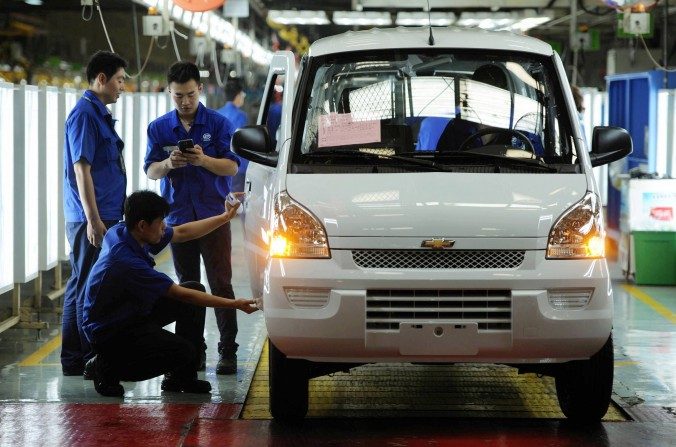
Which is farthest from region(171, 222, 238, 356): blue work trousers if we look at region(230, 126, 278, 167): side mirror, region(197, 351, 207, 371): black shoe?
region(230, 126, 278, 167): side mirror

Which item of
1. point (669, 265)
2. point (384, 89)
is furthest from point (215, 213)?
point (669, 265)

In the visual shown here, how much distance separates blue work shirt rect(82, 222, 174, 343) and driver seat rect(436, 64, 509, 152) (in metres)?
1.66

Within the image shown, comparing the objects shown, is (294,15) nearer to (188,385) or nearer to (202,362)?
(202,362)

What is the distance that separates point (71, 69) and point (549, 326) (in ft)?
75.1

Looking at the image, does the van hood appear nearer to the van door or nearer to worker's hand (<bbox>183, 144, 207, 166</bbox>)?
the van door

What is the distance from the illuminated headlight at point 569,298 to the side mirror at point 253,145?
1.64 m

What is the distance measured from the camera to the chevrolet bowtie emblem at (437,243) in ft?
17.4

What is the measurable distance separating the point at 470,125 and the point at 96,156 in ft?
7.63

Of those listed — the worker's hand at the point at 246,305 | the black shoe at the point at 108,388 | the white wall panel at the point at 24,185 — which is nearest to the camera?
the worker's hand at the point at 246,305

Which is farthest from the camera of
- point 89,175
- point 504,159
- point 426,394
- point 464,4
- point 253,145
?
point 464,4

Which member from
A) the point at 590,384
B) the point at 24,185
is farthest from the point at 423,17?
the point at 590,384

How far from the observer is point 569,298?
5375 millimetres

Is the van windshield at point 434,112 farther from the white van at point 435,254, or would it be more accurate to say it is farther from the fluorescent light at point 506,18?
the fluorescent light at point 506,18

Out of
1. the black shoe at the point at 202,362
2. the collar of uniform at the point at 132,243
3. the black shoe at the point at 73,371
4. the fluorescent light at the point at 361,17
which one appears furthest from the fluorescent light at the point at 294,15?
the collar of uniform at the point at 132,243
